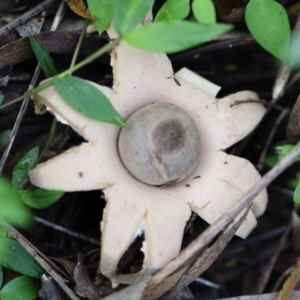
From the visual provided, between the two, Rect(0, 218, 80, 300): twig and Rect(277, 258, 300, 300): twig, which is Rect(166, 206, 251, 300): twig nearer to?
Rect(277, 258, 300, 300): twig

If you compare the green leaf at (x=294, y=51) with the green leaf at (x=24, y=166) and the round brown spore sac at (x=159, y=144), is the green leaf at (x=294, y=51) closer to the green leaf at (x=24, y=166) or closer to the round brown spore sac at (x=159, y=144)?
the round brown spore sac at (x=159, y=144)

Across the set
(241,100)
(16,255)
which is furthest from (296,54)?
(16,255)

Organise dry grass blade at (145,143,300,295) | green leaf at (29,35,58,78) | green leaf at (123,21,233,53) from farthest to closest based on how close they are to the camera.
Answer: green leaf at (29,35,58,78), dry grass blade at (145,143,300,295), green leaf at (123,21,233,53)

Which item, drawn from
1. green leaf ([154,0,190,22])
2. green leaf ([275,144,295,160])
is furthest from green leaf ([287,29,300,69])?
green leaf ([154,0,190,22])

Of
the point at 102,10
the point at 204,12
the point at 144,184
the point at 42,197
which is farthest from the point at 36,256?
the point at 204,12

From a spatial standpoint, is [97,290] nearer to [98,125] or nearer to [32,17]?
[98,125]
